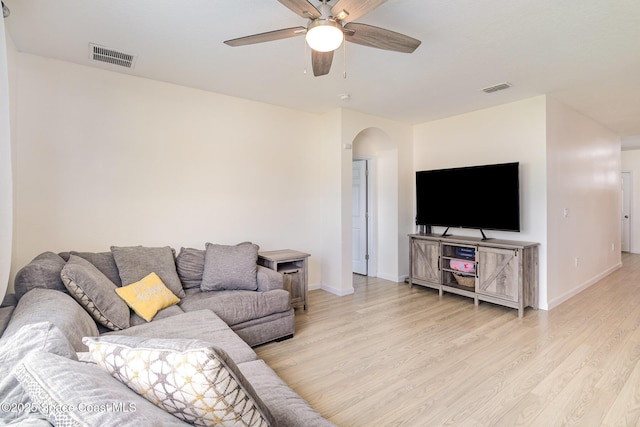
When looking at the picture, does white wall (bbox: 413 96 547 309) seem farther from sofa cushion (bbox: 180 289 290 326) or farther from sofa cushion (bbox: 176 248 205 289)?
sofa cushion (bbox: 176 248 205 289)

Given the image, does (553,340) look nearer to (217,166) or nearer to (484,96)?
(484,96)

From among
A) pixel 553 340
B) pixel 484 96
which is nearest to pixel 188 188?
pixel 484 96

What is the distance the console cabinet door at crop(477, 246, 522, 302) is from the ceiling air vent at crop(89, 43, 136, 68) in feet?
13.7

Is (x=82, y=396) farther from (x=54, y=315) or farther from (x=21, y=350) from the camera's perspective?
(x=54, y=315)

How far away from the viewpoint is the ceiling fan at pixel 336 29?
5.52ft

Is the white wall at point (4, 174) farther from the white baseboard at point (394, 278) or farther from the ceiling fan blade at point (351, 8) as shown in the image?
the white baseboard at point (394, 278)

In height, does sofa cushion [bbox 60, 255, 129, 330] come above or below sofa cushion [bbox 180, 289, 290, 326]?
above

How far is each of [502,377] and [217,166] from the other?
3354mm

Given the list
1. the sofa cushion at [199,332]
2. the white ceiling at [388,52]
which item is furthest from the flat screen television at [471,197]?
the sofa cushion at [199,332]

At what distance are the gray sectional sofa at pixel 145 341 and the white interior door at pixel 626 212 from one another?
8.76 meters

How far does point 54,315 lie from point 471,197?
4.19 meters

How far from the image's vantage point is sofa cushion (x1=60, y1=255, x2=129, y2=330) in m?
2.05

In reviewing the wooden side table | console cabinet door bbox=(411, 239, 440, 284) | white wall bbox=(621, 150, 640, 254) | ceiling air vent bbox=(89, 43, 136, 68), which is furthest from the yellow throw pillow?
white wall bbox=(621, 150, 640, 254)

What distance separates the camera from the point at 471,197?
4.04m
